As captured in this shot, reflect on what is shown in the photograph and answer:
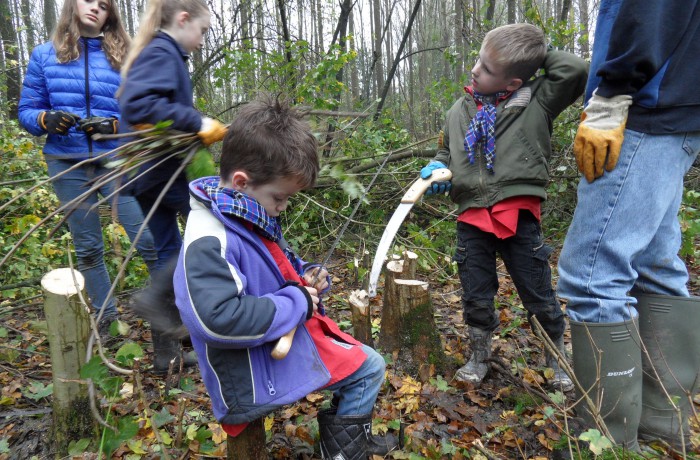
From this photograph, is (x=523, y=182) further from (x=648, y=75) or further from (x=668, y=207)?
(x=648, y=75)

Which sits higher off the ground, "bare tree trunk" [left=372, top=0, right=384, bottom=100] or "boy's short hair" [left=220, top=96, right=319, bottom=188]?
"bare tree trunk" [left=372, top=0, right=384, bottom=100]

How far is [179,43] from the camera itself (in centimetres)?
253

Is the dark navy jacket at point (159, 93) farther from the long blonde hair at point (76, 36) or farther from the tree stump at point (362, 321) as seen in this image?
the tree stump at point (362, 321)

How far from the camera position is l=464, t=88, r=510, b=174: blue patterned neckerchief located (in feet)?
8.08

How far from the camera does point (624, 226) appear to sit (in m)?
1.76

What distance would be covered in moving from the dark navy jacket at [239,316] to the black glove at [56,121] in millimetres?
1613

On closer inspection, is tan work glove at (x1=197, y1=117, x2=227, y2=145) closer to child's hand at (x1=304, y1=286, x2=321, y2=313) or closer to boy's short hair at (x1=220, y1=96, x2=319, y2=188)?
boy's short hair at (x1=220, y1=96, x2=319, y2=188)

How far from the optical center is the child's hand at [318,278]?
1943mm

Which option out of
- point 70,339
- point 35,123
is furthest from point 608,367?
point 35,123

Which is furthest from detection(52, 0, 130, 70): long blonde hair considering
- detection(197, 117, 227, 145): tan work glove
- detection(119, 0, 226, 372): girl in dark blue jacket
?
detection(197, 117, 227, 145): tan work glove

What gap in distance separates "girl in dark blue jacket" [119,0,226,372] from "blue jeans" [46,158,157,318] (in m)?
0.17

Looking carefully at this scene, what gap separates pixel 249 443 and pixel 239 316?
66cm

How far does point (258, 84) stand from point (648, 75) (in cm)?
598

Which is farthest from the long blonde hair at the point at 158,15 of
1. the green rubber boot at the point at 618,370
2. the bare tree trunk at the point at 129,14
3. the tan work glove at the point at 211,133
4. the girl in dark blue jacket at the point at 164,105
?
the bare tree trunk at the point at 129,14
